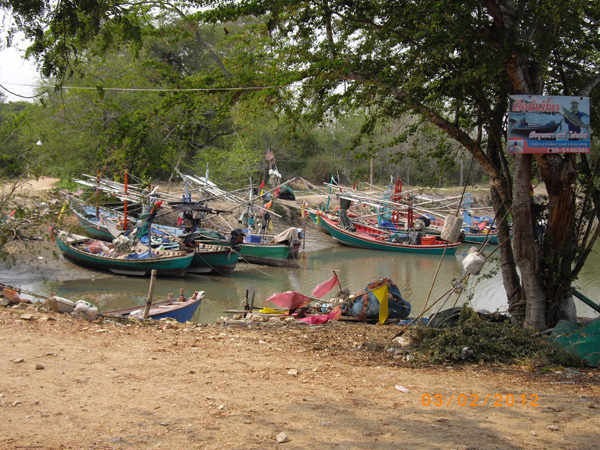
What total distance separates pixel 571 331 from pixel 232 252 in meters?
14.3

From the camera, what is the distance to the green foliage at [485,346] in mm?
6629

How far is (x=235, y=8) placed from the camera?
8172mm

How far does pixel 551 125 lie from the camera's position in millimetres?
7008

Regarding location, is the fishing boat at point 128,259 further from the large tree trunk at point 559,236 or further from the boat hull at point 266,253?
the large tree trunk at point 559,236

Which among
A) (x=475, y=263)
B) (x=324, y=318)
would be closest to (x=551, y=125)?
(x=475, y=263)

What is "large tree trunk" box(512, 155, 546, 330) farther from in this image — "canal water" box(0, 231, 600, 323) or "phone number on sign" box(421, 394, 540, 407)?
"canal water" box(0, 231, 600, 323)

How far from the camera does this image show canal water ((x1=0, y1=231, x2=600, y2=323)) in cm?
1580

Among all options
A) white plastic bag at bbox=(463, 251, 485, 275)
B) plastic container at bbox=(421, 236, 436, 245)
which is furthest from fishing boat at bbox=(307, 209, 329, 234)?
white plastic bag at bbox=(463, 251, 485, 275)

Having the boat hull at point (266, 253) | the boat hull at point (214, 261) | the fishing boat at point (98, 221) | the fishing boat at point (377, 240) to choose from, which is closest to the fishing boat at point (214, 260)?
the boat hull at point (214, 261)

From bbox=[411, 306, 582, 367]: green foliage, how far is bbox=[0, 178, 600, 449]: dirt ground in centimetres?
26

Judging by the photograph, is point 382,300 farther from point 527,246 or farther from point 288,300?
point 527,246

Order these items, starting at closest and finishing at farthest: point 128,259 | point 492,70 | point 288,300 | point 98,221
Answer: point 492,70, point 288,300, point 128,259, point 98,221

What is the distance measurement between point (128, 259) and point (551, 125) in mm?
14864

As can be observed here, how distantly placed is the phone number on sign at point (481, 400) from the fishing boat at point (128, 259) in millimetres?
14187
